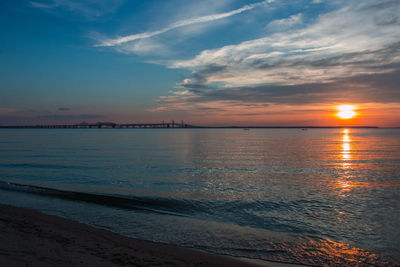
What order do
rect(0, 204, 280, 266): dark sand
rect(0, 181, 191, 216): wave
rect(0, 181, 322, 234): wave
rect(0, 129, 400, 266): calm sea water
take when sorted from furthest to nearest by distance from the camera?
rect(0, 181, 191, 216): wave
rect(0, 181, 322, 234): wave
rect(0, 129, 400, 266): calm sea water
rect(0, 204, 280, 266): dark sand

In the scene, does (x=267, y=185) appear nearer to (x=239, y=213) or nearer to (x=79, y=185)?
(x=239, y=213)

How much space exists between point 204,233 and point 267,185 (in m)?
9.46

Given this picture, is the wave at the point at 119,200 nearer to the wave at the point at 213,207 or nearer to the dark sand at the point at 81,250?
the wave at the point at 213,207

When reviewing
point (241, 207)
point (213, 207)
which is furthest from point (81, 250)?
point (241, 207)

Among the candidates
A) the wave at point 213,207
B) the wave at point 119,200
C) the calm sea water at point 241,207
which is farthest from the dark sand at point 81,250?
the wave at point 119,200

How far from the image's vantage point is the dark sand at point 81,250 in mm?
6262

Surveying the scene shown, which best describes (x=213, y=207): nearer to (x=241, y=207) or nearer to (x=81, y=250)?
(x=241, y=207)

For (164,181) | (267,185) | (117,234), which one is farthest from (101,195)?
(267,185)

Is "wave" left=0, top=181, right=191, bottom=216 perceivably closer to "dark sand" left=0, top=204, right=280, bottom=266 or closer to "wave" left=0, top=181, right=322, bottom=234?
"wave" left=0, top=181, right=322, bottom=234

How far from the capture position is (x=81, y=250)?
700 cm

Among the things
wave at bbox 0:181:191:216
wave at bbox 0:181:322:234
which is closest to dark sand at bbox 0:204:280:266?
wave at bbox 0:181:322:234

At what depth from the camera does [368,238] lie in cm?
887

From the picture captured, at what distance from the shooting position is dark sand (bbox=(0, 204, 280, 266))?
6.26 m

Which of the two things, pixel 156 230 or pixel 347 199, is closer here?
pixel 156 230
